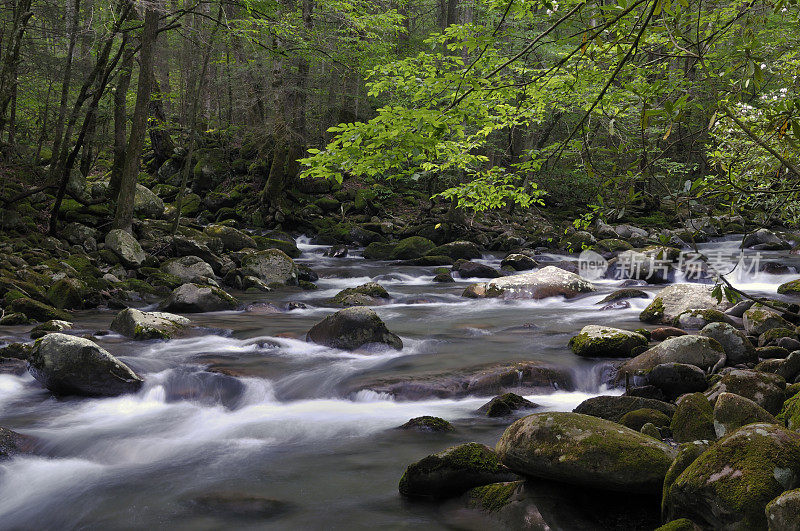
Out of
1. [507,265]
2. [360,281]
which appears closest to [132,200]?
[360,281]

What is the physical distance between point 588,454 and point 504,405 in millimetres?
2307

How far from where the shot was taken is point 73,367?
626cm

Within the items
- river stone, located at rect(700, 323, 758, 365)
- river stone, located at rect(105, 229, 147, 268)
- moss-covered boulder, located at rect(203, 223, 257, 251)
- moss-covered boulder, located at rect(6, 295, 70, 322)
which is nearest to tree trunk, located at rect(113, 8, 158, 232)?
river stone, located at rect(105, 229, 147, 268)

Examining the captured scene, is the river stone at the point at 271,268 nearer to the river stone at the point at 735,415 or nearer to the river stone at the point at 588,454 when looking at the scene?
the river stone at the point at 588,454

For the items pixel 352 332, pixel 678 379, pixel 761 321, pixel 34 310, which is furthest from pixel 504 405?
pixel 34 310

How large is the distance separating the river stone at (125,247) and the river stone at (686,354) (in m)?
10.8

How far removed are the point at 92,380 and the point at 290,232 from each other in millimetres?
14895

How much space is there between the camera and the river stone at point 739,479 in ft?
9.30

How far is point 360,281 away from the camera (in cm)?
1538

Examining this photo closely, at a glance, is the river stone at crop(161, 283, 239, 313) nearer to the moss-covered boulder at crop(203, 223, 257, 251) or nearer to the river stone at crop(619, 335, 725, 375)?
the moss-covered boulder at crop(203, 223, 257, 251)

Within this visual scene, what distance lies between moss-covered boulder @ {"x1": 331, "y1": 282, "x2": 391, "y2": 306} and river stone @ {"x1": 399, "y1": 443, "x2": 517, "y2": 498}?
26.6ft

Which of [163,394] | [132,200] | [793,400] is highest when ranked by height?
[132,200]

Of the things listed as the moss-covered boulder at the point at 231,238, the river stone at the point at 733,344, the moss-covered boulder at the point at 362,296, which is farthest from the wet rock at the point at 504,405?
the moss-covered boulder at the point at 231,238

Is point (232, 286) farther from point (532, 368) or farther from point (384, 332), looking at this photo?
point (532, 368)
